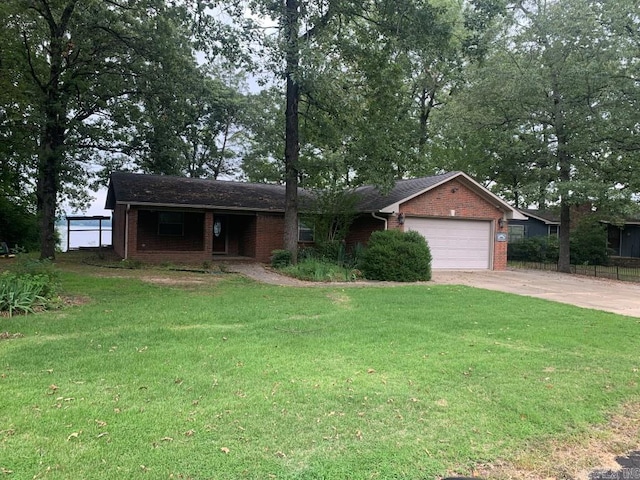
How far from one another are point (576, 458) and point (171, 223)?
769 inches

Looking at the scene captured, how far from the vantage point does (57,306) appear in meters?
8.45

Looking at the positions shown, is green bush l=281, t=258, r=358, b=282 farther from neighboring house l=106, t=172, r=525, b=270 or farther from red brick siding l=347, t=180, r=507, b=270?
red brick siding l=347, t=180, r=507, b=270

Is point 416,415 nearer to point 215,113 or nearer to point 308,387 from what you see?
point 308,387

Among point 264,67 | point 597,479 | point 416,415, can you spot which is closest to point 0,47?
point 264,67

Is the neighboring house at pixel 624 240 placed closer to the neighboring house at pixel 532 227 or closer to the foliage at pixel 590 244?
the foliage at pixel 590 244

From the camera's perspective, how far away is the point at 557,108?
19.9 meters

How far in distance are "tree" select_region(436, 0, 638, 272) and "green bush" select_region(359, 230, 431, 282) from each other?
782 cm

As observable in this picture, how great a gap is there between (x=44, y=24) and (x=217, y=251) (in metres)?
11.7

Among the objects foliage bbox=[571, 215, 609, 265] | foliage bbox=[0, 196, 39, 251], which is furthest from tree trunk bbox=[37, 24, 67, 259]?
foliage bbox=[571, 215, 609, 265]

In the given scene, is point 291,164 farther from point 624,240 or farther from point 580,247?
point 624,240

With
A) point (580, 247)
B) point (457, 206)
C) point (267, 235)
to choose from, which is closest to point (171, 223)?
point (267, 235)

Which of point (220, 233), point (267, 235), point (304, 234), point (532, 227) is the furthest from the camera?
point (532, 227)

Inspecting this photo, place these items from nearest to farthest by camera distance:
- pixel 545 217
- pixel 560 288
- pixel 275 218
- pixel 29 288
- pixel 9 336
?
1. pixel 9 336
2. pixel 29 288
3. pixel 560 288
4. pixel 275 218
5. pixel 545 217

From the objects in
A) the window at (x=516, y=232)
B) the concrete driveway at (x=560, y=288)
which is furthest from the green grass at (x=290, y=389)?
the window at (x=516, y=232)
